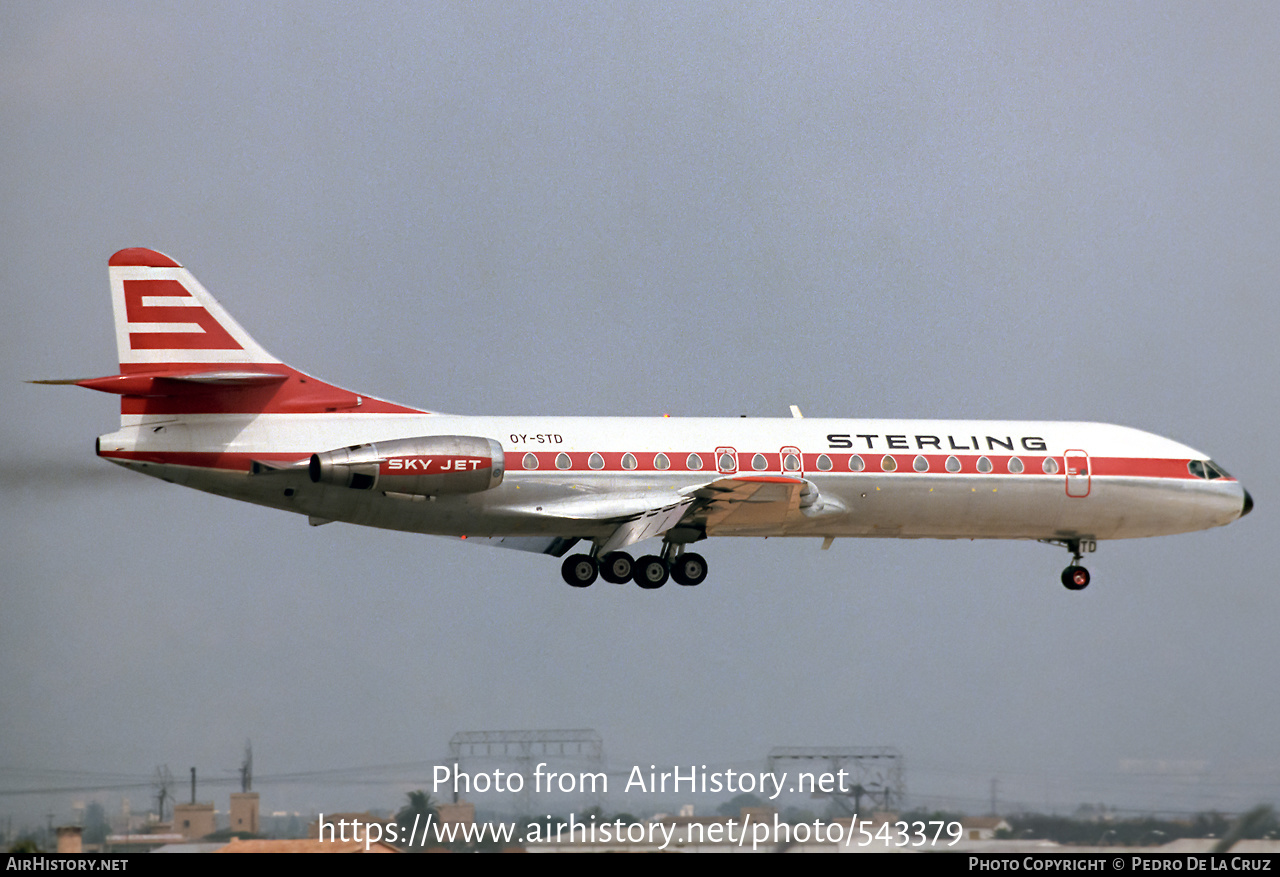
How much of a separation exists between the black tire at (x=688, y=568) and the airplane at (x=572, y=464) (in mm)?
39

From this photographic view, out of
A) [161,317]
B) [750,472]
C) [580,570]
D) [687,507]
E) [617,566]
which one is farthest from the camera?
[580,570]

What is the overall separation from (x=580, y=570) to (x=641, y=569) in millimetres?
1192

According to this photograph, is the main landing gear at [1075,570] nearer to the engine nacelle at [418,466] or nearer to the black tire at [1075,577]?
the black tire at [1075,577]

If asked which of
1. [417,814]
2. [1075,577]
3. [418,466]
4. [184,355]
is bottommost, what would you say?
[417,814]

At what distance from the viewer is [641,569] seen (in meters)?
36.3

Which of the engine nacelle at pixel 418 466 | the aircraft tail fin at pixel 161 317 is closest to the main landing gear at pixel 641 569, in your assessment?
the engine nacelle at pixel 418 466

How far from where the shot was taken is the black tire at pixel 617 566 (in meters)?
36.1

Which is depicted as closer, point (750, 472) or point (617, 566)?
point (750, 472)

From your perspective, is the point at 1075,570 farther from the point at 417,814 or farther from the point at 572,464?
the point at 417,814

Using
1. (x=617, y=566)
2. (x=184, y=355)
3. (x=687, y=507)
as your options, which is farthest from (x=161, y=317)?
(x=687, y=507)

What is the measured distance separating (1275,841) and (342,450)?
18.2 m

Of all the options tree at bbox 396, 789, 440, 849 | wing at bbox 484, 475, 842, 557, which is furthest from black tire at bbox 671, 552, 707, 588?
tree at bbox 396, 789, 440, 849

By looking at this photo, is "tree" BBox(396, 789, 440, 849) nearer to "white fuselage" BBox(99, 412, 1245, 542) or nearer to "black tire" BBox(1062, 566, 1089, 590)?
"white fuselage" BBox(99, 412, 1245, 542)

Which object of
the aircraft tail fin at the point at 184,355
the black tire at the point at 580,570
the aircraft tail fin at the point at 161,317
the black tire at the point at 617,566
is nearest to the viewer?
the aircraft tail fin at the point at 184,355
